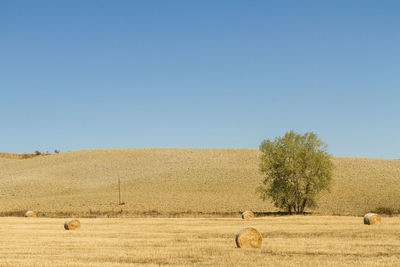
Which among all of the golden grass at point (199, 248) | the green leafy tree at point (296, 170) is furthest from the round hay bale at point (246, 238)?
the green leafy tree at point (296, 170)

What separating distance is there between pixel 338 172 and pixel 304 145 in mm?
33646

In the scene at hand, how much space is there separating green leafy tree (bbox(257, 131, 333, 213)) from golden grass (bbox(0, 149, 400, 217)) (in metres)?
3.74

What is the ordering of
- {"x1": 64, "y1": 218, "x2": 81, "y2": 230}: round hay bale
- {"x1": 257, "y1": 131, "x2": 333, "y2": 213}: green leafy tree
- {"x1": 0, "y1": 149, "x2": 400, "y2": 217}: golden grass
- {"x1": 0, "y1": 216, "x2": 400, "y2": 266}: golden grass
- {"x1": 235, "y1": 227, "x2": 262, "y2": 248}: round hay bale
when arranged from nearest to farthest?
{"x1": 0, "y1": 216, "x2": 400, "y2": 266}: golden grass, {"x1": 235, "y1": 227, "x2": 262, "y2": 248}: round hay bale, {"x1": 64, "y1": 218, "x2": 81, "y2": 230}: round hay bale, {"x1": 257, "y1": 131, "x2": 333, "y2": 213}: green leafy tree, {"x1": 0, "y1": 149, "x2": 400, "y2": 217}: golden grass

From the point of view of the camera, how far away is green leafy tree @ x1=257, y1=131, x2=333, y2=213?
177ft

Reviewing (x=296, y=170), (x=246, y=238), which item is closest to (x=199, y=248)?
(x=246, y=238)

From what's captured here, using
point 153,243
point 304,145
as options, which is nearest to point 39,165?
point 304,145

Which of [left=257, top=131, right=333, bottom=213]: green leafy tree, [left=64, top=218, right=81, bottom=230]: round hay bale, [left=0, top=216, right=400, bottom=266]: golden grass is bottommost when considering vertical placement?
[left=0, top=216, right=400, bottom=266]: golden grass

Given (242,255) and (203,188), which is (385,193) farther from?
(242,255)

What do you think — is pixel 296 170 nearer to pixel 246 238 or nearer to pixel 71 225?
pixel 71 225

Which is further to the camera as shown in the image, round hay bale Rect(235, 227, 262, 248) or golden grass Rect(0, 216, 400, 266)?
round hay bale Rect(235, 227, 262, 248)

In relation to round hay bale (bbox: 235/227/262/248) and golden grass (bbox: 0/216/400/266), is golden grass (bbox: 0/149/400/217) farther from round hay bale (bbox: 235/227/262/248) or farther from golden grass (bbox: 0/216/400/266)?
round hay bale (bbox: 235/227/262/248)

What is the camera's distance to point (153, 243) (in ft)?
77.7

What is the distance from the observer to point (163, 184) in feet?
273

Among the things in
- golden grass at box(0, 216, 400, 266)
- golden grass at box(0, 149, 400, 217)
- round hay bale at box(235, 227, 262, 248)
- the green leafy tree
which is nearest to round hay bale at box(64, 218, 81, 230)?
golden grass at box(0, 216, 400, 266)
